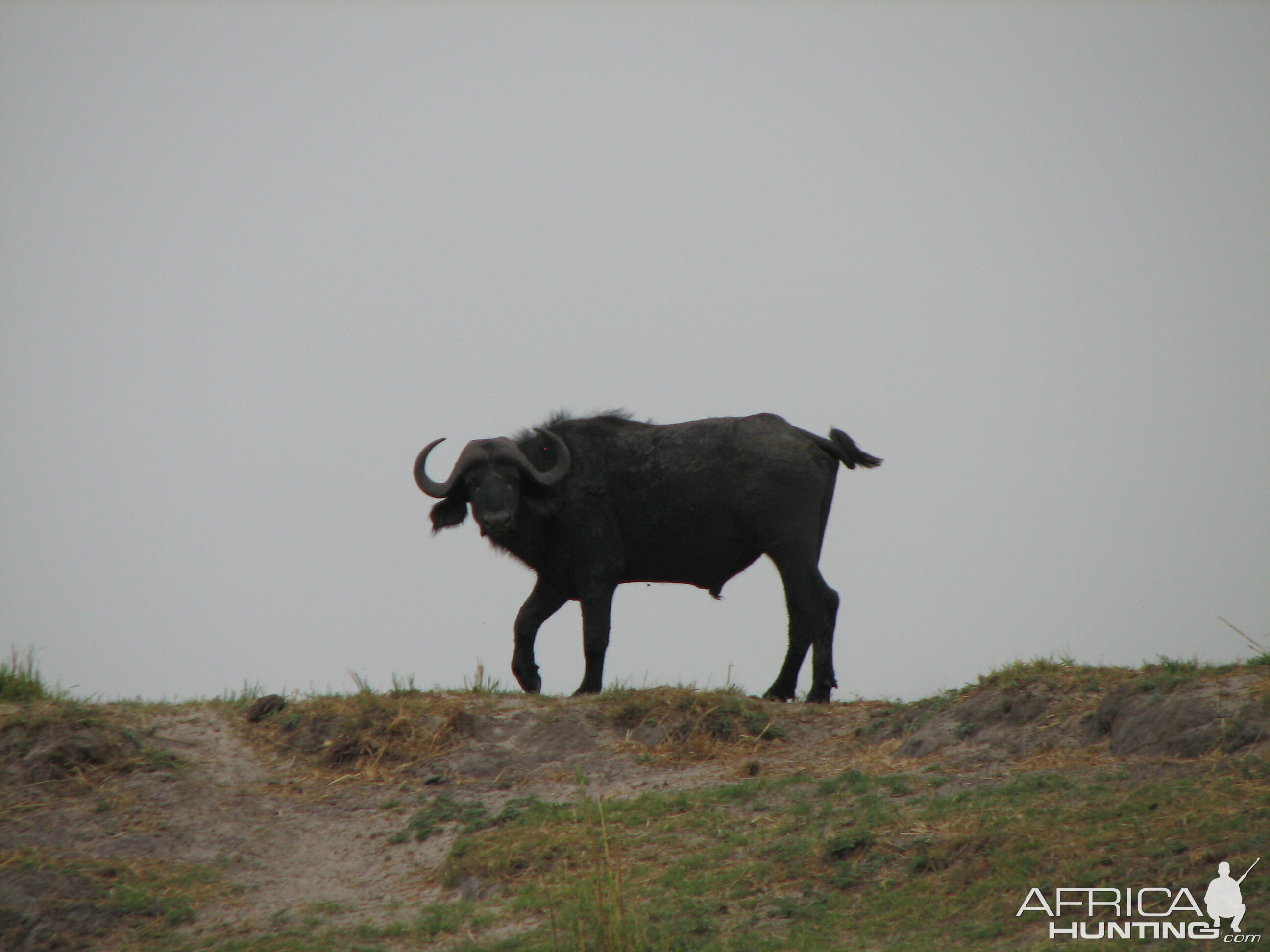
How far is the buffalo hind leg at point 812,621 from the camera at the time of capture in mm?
11766

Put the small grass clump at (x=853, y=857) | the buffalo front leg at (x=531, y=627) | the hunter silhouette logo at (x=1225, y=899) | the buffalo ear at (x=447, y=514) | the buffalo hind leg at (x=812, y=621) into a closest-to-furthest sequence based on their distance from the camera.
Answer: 1. the hunter silhouette logo at (x=1225, y=899)
2. the small grass clump at (x=853, y=857)
3. the buffalo hind leg at (x=812, y=621)
4. the buffalo front leg at (x=531, y=627)
5. the buffalo ear at (x=447, y=514)

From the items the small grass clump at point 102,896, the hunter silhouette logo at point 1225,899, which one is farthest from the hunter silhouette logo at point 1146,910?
the small grass clump at point 102,896

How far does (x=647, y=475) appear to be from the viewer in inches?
491

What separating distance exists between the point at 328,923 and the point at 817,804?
317 centimetres

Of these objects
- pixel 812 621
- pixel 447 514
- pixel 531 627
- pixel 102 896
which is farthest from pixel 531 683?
pixel 102 896

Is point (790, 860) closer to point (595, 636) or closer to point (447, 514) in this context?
point (595, 636)

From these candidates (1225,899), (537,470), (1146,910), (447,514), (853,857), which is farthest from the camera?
(447,514)

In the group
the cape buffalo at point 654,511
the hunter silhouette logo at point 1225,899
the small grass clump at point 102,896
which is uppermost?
the cape buffalo at point 654,511

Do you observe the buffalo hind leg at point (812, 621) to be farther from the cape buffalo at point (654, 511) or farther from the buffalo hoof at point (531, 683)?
the buffalo hoof at point (531, 683)

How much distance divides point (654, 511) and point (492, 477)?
1.70 meters

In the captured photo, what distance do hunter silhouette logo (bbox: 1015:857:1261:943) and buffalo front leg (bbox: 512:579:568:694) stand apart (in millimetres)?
6915

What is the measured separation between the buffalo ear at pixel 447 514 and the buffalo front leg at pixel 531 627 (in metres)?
1.12

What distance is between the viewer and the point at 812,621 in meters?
11.8

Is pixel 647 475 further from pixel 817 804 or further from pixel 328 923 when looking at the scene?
pixel 328 923
